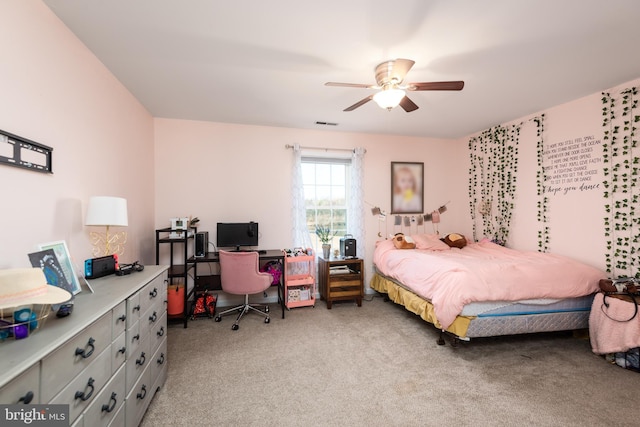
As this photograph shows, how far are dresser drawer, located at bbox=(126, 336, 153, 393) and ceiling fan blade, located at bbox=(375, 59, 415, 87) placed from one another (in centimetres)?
255

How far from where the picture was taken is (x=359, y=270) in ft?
13.0

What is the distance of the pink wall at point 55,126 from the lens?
142cm

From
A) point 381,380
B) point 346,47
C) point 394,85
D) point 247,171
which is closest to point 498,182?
point 394,85

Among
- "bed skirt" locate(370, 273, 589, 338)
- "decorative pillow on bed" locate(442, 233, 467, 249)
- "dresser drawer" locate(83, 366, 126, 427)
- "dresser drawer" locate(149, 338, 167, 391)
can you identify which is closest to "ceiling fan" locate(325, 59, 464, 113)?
"bed skirt" locate(370, 273, 589, 338)

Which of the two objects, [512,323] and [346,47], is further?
[512,323]

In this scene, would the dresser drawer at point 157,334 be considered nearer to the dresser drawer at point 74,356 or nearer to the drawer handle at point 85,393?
the dresser drawer at point 74,356

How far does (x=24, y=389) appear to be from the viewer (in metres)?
0.83

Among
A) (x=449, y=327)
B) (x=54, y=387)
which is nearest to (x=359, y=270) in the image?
(x=449, y=327)

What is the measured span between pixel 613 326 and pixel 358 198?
2973 millimetres

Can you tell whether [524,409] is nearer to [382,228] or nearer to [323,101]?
[382,228]

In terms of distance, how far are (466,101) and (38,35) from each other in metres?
3.64

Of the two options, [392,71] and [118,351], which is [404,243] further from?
[118,351]

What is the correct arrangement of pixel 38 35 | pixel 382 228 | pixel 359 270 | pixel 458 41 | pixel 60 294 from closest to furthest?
pixel 60 294
pixel 38 35
pixel 458 41
pixel 359 270
pixel 382 228

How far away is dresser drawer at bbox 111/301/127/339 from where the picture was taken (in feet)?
4.59
